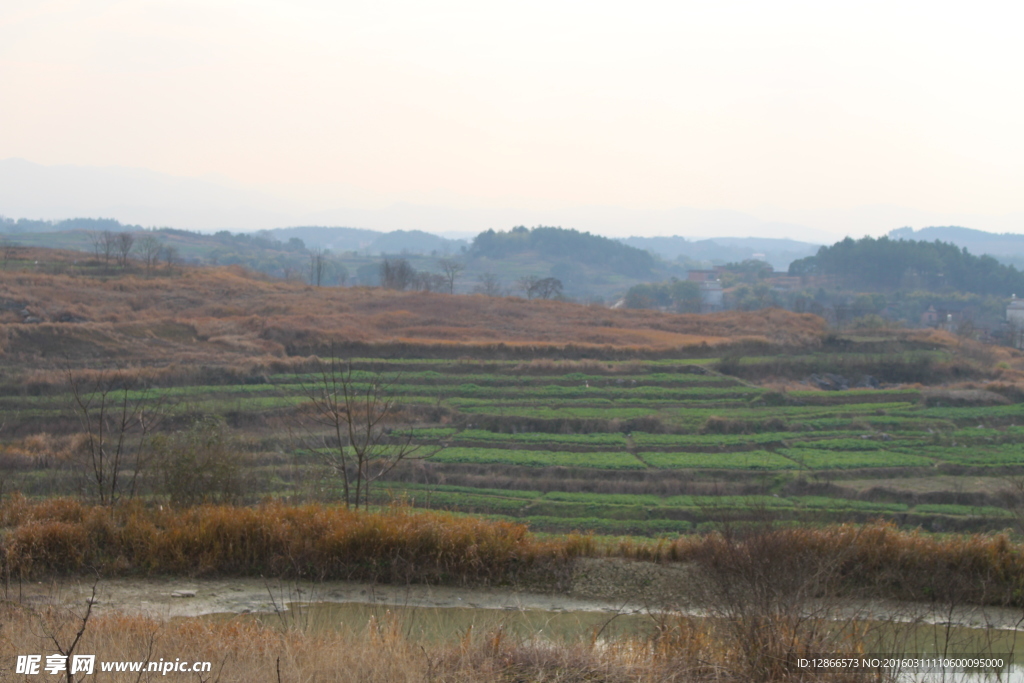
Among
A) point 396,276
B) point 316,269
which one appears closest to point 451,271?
point 396,276

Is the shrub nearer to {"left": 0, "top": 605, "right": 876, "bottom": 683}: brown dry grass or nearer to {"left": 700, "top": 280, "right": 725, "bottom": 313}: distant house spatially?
{"left": 0, "top": 605, "right": 876, "bottom": 683}: brown dry grass

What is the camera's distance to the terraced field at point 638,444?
61.5 feet

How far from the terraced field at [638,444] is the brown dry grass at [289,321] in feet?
17.8

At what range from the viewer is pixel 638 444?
2541 centimetres

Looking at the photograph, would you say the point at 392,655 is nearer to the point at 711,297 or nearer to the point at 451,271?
the point at 451,271

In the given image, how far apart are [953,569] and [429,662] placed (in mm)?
7482

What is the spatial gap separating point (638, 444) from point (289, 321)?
72.7ft

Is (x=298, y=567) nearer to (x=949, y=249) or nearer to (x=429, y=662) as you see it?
(x=429, y=662)

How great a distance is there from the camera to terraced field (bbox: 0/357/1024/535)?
61.5 ft

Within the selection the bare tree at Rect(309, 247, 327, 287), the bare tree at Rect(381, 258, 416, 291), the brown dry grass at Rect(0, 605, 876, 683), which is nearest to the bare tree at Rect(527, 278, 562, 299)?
the bare tree at Rect(381, 258, 416, 291)

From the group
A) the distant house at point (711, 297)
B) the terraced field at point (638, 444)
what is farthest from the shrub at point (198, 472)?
the distant house at point (711, 297)

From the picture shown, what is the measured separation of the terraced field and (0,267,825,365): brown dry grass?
214 inches

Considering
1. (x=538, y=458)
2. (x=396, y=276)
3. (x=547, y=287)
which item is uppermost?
(x=396, y=276)

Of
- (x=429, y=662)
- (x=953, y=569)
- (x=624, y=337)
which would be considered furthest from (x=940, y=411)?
(x=429, y=662)
